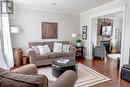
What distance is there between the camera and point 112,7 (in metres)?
3.95

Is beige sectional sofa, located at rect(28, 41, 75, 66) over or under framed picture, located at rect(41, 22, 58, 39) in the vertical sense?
under

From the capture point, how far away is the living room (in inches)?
134

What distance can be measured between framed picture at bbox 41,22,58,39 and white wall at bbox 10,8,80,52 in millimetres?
169

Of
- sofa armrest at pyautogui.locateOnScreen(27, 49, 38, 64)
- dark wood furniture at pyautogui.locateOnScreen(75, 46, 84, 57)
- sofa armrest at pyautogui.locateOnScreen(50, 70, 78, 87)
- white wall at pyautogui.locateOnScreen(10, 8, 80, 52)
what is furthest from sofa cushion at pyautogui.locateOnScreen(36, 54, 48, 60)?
sofa armrest at pyautogui.locateOnScreen(50, 70, 78, 87)

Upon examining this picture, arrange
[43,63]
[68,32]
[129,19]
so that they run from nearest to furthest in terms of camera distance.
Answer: [129,19], [43,63], [68,32]

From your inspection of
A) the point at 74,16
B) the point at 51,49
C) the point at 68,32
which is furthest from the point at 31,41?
the point at 74,16

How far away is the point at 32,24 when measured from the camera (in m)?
5.05

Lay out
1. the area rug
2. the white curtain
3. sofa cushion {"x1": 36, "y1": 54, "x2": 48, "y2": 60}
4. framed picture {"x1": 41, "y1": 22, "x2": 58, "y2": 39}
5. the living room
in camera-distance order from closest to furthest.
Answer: the area rug
the living room
the white curtain
sofa cushion {"x1": 36, "y1": 54, "x2": 48, "y2": 60}
framed picture {"x1": 41, "y1": 22, "x2": 58, "y2": 39}

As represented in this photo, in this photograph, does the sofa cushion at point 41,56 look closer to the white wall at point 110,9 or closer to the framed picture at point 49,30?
the framed picture at point 49,30

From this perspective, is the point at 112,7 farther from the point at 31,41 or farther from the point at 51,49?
the point at 31,41

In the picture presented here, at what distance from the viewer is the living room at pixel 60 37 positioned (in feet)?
11.1

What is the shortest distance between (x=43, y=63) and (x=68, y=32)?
2.32 metres

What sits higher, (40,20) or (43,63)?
(40,20)

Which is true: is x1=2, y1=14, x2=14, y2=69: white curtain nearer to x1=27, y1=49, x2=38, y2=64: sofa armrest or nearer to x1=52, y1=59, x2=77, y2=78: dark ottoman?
x1=27, y1=49, x2=38, y2=64: sofa armrest
